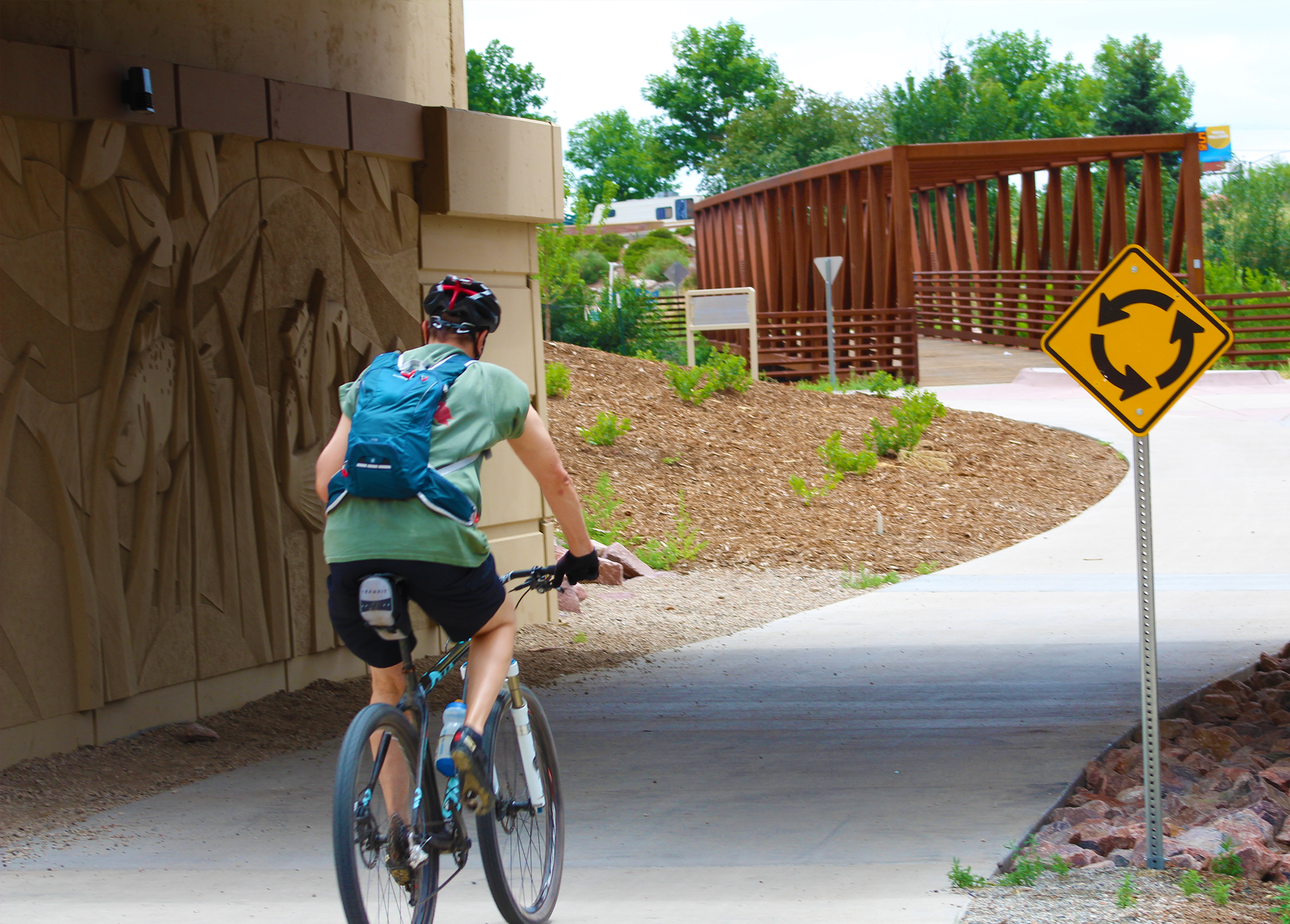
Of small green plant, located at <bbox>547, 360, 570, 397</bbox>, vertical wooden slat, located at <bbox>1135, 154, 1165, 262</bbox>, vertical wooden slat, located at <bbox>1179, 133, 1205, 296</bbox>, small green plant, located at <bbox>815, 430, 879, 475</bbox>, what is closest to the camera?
small green plant, located at <bbox>815, 430, 879, 475</bbox>

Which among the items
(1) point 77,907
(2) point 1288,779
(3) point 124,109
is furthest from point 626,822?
(3) point 124,109

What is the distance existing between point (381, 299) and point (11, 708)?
319cm

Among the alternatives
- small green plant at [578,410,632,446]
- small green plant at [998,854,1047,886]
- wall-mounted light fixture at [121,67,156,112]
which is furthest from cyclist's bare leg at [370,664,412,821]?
small green plant at [578,410,632,446]

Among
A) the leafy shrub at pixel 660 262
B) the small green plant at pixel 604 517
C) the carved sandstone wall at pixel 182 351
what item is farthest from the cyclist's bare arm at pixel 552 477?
the leafy shrub at pixel 660 262

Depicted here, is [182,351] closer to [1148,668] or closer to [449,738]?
[449,738]

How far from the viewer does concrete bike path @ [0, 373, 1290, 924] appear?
4.29 metres

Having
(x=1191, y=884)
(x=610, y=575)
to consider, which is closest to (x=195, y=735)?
(x=1191, y=884)

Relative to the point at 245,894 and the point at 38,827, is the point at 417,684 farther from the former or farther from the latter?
the point at 38,827

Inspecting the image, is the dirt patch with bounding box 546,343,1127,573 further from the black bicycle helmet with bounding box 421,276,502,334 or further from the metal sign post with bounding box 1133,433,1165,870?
the black bicycle helmet with bounding box 421,276,502,334

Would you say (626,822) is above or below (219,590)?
below

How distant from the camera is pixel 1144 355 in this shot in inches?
172

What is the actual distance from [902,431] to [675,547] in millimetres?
4272

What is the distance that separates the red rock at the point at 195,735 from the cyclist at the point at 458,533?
2.86m

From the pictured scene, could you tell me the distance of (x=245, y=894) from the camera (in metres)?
4.31
